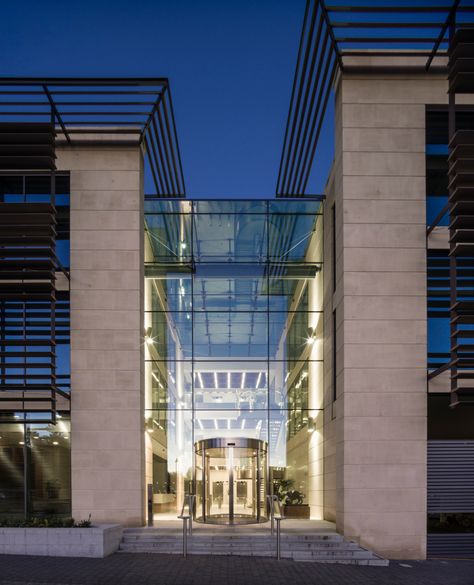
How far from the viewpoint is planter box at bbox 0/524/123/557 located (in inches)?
557

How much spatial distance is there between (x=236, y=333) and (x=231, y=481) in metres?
4.85

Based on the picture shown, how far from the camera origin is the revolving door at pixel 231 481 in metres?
18.7

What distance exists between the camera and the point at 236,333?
21.4 m

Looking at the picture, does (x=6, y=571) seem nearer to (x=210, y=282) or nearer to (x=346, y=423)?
(x=346, y=423)

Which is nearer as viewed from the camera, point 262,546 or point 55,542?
point 55,542

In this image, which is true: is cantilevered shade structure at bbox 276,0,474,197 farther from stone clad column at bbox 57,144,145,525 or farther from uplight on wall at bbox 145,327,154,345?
uplight on wall at bbox 145,327,154,345

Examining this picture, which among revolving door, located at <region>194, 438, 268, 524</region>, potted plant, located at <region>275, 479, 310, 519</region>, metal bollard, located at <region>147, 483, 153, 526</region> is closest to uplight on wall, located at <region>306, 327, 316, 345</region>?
revolving door, located at <region>194, 438, 268, 524</region>

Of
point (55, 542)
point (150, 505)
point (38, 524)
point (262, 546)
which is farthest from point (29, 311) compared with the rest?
point (262, 546)

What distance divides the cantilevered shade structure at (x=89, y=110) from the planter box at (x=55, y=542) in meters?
9.43

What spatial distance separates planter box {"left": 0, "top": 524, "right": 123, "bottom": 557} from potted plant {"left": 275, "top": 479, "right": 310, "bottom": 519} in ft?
23.9

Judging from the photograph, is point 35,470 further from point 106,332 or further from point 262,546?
point 262,546

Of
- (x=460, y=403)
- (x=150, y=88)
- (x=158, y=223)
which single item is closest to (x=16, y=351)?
(x=158, y=223)

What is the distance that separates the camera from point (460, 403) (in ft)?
47.5

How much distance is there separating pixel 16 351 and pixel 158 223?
20.5 feet
